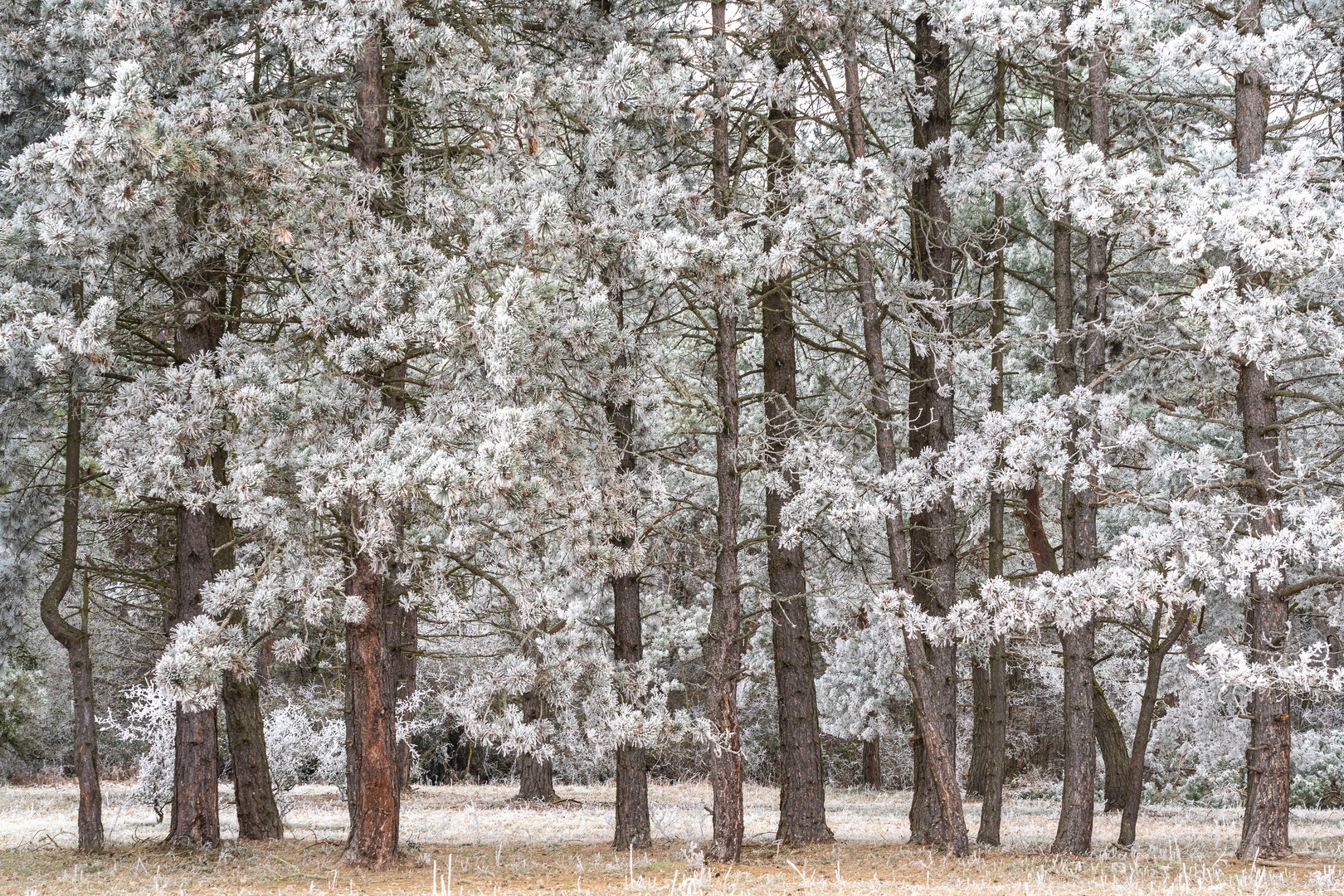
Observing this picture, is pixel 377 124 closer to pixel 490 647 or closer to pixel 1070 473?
pixel 1070 473

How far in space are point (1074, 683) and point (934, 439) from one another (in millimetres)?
2776

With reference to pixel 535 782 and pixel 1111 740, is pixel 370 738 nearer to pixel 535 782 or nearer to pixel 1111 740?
pixel 535 782

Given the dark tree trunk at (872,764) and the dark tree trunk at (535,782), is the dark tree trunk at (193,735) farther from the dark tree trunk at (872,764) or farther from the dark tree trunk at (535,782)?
the dark tree trunk at (872,764)

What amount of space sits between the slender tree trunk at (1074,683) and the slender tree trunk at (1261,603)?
4.50 ft

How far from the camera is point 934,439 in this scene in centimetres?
1111

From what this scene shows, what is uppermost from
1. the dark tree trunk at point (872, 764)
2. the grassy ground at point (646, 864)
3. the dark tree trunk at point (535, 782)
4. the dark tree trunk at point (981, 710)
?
the dark tree trunk at point (981, 710)

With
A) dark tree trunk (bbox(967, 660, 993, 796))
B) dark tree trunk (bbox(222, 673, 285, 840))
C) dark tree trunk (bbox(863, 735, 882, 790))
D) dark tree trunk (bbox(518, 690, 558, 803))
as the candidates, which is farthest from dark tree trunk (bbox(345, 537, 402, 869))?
dark tree trunk (bbox(863, 735, 882, 790))

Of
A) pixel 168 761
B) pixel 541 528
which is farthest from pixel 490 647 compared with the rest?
pixel 541 528

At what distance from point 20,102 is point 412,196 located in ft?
12.7

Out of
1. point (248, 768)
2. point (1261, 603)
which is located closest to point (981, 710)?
point (1261, 603)

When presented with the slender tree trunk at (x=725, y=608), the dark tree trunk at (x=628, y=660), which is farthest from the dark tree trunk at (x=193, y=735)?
the slender tree trunk at (x=725, y=608)

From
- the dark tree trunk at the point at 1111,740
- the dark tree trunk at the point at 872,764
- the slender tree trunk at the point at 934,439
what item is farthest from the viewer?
the dark tree trunk at the point at 872,764

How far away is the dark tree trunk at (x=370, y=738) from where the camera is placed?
8.80 metres

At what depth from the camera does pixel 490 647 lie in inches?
896
